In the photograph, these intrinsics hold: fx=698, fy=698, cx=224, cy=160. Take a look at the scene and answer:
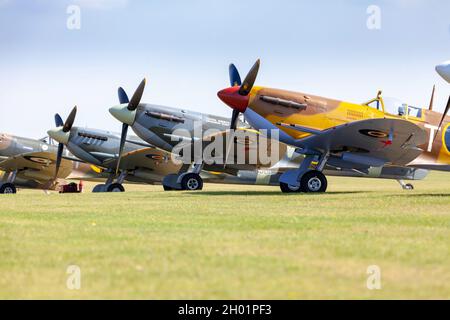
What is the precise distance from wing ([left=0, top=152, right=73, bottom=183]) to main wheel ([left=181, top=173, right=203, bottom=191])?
9602mm

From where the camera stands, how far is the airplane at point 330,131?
18.2 meters

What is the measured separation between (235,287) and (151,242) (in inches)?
98.5

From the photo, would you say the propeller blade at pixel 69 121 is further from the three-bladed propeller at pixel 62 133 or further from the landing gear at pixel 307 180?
the landing gear at pixel 307 180

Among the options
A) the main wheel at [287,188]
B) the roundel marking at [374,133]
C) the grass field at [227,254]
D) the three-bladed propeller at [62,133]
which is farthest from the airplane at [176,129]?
the grass field at [227,254]

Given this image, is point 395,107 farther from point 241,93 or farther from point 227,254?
point 227,254

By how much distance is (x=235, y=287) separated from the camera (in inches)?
211

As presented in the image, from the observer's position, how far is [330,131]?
1794 centimetres

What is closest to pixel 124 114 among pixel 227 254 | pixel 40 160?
pixel 40 160

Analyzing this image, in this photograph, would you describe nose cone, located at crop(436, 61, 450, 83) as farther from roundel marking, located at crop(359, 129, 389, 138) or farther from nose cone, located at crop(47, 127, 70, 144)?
nose cone, located at crop(47, 127, 70, 144)

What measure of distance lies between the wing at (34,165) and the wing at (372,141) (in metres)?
15.8

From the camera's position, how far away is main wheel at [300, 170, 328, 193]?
18.6 m

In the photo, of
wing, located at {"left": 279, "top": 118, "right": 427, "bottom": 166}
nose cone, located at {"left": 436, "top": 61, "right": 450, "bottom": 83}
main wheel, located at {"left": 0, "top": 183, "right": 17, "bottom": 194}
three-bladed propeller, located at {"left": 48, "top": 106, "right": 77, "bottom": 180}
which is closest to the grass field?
nose cone, located at {"left": 436, "top": 61, "right": 450, "bottom": 83}

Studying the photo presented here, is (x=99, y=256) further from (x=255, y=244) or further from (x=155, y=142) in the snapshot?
(x=155, y=142)

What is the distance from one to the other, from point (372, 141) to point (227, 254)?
477 inches
